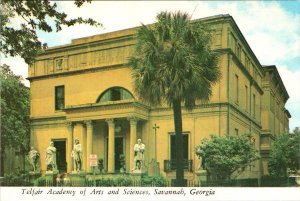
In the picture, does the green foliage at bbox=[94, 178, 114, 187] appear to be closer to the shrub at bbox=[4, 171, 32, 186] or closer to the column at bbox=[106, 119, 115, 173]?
the shrub at bbox=[4, 171, 32, 186]

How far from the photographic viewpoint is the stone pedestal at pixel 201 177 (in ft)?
50.7

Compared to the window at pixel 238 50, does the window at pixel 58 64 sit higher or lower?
higher

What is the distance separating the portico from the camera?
24031 mm

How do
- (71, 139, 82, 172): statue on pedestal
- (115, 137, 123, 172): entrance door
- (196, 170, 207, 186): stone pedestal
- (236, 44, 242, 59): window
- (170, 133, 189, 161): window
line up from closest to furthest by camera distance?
(196, 170, 207, 186): stone pedestal, (236, 44, 242, 59): window, (170, 133, 189, 161): window, (71, 139, 82, 172): statue on pedestal, (115, 137, 123, 172): entrance door

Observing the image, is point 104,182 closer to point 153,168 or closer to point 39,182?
point 39,182

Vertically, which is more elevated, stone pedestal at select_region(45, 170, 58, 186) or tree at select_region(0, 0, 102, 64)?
tree at select_region(0, 0, 102, 64)

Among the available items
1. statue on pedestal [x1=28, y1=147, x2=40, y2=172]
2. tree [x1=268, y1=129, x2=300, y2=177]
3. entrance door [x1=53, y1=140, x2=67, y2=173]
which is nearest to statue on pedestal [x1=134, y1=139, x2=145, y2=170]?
entrance door [x1=53, y1=140, x2=67, y2=173]

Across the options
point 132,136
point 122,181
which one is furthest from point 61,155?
point 122,181

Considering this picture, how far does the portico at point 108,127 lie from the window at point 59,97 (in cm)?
43

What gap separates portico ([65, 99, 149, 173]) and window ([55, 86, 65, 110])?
0.43 metres

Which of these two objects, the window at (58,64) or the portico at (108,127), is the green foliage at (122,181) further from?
the window at (58,64)

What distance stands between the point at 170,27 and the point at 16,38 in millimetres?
5802

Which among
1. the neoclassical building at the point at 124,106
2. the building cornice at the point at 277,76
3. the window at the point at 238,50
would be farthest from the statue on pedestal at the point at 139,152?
the building cornice at the point at 277,76

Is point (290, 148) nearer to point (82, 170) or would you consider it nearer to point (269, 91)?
point (269, 91)
